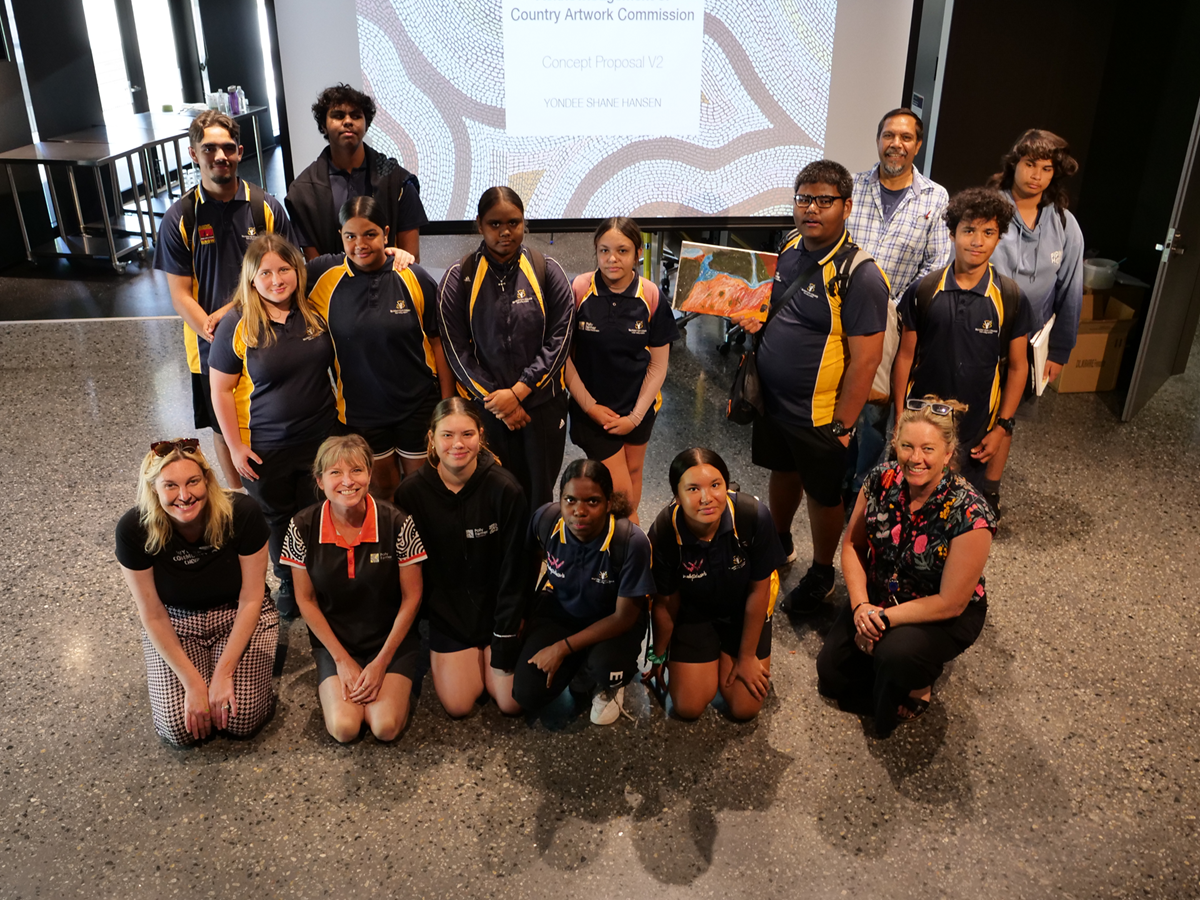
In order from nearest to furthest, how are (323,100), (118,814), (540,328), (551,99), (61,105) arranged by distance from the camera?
(118,814)
(540,328)
(323,100)
(551,99)
(61,105)

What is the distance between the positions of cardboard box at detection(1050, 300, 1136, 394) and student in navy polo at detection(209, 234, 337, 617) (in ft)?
12.5

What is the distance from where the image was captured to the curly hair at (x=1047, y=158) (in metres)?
3.26

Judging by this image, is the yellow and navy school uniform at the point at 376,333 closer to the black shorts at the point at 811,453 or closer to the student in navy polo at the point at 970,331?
the black shorts at the point at 811,453

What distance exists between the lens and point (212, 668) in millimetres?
2697

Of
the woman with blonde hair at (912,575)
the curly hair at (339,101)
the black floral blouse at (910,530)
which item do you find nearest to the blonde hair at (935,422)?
the woman with blonde hair at (912,575)

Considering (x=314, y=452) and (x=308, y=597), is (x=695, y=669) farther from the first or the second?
Answer: (x=314, y=452)

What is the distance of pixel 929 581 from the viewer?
2.63m

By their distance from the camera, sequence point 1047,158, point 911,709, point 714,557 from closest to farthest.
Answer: point 714,557 → point 911,709 → point 1047,158

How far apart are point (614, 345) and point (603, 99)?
185 cm

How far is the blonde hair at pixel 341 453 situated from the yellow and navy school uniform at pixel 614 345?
83cm

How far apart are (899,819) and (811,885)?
33 centimetres

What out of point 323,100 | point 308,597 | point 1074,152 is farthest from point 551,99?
point 1074,152

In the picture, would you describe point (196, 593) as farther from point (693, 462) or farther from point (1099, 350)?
point (1099, 350)

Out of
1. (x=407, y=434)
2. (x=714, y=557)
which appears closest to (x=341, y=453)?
(x=407, y=434)
